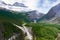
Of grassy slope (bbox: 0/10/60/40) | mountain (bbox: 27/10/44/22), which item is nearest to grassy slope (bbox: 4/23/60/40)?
grassy slope (bbox: 0/10/60/40)

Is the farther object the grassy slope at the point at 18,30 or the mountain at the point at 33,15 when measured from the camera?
the mountain at the point at 33,15

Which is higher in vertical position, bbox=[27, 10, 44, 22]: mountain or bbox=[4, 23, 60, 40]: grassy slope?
bbox=[27, 10, 44, 22]: mountain

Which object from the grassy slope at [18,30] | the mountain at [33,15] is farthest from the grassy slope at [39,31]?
the mountain at [33,15]

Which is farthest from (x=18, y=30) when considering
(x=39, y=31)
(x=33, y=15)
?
(x=33, y=15)

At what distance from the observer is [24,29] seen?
39.2 ft

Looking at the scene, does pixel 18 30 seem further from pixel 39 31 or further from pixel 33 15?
pixel 33 15

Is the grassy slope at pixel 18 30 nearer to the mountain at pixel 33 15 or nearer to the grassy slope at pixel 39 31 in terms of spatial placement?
the grassy slope at pixel 39 31

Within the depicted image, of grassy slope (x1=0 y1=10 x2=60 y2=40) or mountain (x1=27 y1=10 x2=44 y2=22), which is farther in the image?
mountain (x1=27 y1=10 x2=44 y2=22)

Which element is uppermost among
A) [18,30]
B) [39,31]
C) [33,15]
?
[33,15]

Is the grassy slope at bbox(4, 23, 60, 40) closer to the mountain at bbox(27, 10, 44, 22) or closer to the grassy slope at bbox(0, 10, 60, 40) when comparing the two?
the grassy slope at bbox(0, 10, 60, 40)

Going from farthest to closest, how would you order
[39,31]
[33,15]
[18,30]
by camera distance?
1. [33,15]
2. [39,31]
3. [18,30]

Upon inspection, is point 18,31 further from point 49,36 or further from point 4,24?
point 49,36

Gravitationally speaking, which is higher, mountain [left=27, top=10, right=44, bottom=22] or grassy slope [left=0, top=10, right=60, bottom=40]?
mountain [left=27, top=10, right=44, bottom=22]

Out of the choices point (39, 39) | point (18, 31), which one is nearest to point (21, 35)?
point (18, 31)
